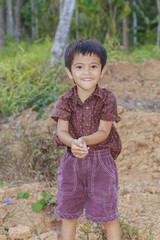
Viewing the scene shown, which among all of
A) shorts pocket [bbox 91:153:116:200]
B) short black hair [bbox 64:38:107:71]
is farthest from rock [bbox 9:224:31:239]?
short black hair [bbox 64:38:107:71]

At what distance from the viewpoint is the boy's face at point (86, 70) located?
5.35 feet

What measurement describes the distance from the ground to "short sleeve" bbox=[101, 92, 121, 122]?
0.75 m

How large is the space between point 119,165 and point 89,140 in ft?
4.61

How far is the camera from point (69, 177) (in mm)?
1682

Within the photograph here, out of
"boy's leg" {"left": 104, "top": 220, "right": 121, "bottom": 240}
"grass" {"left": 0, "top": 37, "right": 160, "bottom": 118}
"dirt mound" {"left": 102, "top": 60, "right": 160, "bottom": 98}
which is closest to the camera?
"boy's leg" {"left": 104, "top": 220, "right": 121, "bottom": 240}

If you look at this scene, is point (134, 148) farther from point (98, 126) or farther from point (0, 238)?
point (0, 238)

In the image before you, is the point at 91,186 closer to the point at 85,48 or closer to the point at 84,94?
the point at 84,94

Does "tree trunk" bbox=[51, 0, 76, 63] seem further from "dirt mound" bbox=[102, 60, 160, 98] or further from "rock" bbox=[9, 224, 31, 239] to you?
"rock" bbox=[9, 224, 31, 239]

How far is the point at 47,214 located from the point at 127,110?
187 centimetres

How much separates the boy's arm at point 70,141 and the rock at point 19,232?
75 cm

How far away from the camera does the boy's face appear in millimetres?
1631

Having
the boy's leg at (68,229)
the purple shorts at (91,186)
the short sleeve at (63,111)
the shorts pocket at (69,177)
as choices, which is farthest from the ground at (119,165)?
the short sleeve at (63,111)

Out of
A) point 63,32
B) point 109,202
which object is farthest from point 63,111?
point 63,32

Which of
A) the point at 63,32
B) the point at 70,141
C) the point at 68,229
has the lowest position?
the point at 68,229
